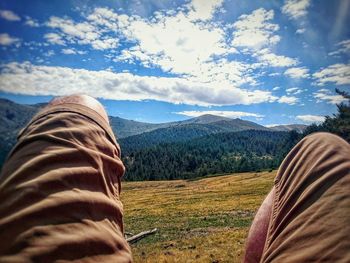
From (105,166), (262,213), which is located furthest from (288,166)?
(105,166)

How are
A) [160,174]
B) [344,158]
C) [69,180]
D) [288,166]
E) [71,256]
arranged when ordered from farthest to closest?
[160,174] → [288,166] → [344,158] → [69,180] → [71,256]

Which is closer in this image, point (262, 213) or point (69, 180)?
point (69, 180)

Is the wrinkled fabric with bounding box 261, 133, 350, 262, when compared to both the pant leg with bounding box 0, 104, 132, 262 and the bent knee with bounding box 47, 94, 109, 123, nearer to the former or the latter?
the pant leg with bounding box 0, 104, 132, 262

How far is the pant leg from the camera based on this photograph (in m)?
0.77

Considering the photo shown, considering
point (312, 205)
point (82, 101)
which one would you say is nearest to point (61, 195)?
point (82, 101)

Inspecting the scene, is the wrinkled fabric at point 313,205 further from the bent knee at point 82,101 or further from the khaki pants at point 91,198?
the bent knee at point 82,101

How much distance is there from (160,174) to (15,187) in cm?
14604

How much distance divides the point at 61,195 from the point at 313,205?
2.37ft

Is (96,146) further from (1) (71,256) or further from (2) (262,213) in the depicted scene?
(2) (262,213)

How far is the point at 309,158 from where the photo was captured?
1189mm

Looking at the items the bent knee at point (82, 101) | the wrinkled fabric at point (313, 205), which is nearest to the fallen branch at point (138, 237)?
the bent knee at point (82, 101)

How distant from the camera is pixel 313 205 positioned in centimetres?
101

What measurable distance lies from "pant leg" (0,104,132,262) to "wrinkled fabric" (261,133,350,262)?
48 cm

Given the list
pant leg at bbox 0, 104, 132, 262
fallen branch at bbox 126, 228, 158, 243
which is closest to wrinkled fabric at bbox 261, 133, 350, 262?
pant leg at bbox 0, 104, 132, 262
